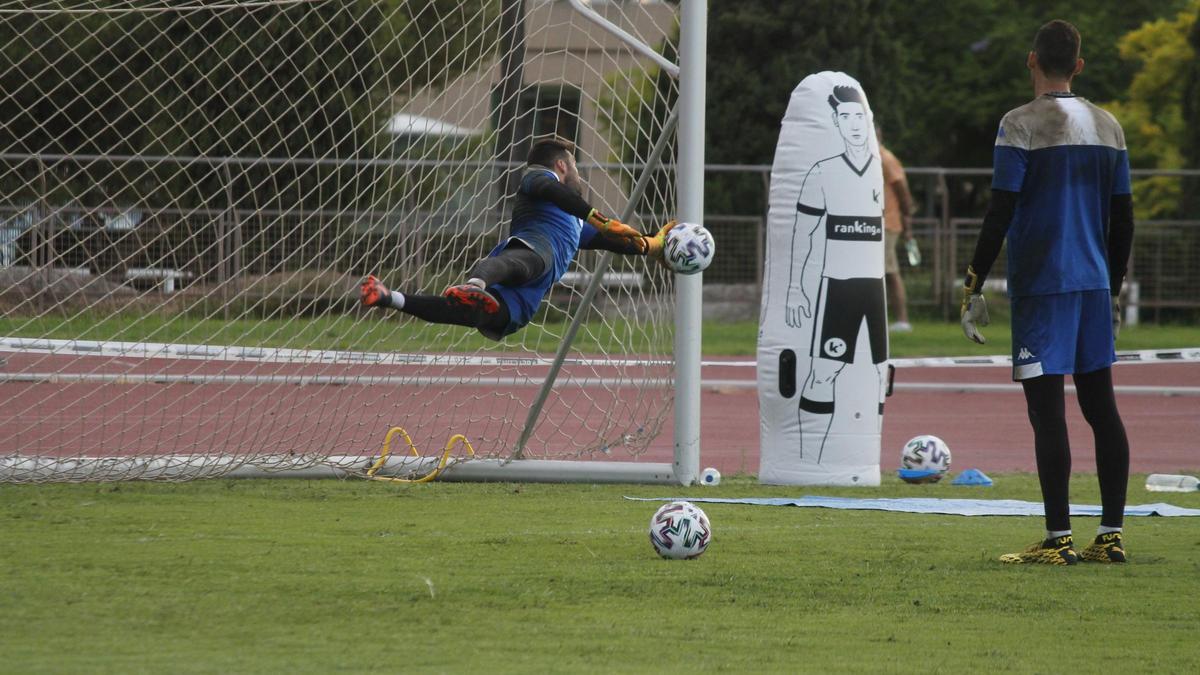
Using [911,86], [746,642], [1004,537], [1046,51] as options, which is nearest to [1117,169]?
[1046,51]

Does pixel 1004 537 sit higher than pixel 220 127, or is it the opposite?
pixel 220 127

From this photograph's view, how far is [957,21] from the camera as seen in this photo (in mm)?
38219

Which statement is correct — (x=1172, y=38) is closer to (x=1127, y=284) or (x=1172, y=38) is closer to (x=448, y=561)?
(x=1127, y=284)

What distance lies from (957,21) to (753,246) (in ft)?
58.2

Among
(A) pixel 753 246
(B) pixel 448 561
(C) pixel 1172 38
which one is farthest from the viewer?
(C) pixel 1172 38

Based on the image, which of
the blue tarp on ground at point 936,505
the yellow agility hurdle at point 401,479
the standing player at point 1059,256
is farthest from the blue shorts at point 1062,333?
the yellow agility hurdle at point 401,479

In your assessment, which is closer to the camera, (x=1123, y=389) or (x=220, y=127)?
(x=220, y=127)

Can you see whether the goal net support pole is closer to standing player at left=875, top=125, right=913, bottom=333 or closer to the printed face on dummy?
the printed face on dummy

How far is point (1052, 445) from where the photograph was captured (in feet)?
21.3

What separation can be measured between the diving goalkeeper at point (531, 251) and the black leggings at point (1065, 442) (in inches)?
88.9

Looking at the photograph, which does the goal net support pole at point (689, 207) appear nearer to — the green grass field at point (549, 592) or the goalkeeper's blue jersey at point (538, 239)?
the goalkeeper's blue jersey at point (538, 239)

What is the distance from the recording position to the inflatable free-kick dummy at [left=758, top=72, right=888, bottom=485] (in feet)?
31.2

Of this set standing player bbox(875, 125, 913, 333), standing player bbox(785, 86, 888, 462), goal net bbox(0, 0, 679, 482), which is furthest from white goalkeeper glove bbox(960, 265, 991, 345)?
standing player bbox(875, 125, 913, 333)

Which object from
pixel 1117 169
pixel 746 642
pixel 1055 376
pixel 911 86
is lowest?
pixel 746 642
